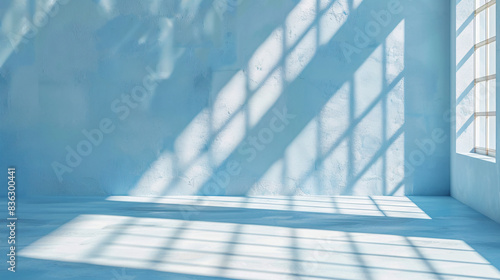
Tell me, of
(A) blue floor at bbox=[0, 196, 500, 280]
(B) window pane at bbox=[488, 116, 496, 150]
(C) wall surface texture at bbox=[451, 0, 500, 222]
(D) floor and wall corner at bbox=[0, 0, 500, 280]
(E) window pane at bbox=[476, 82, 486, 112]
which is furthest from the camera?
(D) floor and wall corner at bbox=[0, 0, 500, 280]

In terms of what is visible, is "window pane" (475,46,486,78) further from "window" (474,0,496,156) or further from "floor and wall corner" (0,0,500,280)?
"floor and wall corner" (0,0,500,280)

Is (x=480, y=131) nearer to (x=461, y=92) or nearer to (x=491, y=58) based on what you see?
(x=461, y=92)

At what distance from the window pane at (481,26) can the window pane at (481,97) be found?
2.01 feet

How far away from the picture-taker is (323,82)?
27.6ft

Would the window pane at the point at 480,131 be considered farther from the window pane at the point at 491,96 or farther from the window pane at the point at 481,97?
the window pane at the point at 491,96

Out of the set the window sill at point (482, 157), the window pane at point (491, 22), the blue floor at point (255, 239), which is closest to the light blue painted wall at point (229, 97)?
the blue floor at point (255, 239)

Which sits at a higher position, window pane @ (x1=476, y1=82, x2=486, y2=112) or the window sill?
window pane @ (x1=476, y1=82, x2=486, y2=112)

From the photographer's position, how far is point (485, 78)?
24.6 feet

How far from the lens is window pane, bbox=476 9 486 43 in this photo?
764 cm

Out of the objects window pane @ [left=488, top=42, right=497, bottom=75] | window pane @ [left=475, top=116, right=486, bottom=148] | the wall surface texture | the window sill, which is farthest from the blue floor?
window pane @ [left=488, top=42, right=497, bottom=75]

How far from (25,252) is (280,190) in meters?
4.13

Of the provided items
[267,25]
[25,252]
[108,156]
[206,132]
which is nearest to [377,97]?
[267,25]

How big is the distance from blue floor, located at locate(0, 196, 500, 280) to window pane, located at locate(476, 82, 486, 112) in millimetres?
1302

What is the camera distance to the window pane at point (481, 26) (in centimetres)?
764
